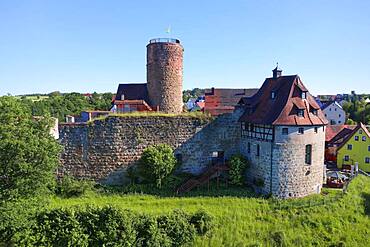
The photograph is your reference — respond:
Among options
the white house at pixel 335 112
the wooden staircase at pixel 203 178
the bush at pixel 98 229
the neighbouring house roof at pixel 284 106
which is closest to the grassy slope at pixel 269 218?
the wooden staircase at pixel 203 178

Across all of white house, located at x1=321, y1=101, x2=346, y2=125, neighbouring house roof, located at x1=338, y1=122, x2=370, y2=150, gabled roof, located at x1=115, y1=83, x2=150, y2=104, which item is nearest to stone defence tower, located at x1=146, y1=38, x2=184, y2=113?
gabled roof, located at x1=115, y1=83, x2=150, y2=104

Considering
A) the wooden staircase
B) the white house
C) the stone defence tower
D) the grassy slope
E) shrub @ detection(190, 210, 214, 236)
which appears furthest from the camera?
the white house

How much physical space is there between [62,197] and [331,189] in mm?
19664

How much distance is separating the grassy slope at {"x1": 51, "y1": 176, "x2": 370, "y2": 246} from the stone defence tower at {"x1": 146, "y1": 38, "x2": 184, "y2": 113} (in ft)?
32.2

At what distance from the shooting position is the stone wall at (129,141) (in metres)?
22.4

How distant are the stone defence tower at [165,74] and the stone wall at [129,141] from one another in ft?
15.3

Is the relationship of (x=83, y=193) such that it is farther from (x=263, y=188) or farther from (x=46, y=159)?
(x=263, y=188)

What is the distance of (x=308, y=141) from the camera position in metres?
21.8

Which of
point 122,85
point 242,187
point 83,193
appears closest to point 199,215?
point 242,187

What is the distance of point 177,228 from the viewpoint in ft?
56.8

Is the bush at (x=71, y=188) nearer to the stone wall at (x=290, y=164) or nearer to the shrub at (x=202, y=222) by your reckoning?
the shrub at (x=202, y=222)

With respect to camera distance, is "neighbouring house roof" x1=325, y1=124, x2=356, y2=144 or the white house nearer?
"neighbouring house roof" x1=325, y1=124, x2=356, y2=144

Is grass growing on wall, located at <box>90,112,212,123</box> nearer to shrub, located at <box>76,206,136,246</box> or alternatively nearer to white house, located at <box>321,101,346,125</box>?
shrub, located at <box>76,206,136,246</box>

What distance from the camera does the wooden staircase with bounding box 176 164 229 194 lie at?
74.1ft
